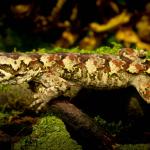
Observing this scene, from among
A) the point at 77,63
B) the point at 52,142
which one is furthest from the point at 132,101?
the point at 52,142

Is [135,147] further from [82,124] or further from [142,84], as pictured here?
[142,84]

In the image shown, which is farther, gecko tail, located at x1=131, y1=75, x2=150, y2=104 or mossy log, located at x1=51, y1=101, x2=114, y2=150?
gecko tail, located at x1=131, y1=75, x2=150, y2=104

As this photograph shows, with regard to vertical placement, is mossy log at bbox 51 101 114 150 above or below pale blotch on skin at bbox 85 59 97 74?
below

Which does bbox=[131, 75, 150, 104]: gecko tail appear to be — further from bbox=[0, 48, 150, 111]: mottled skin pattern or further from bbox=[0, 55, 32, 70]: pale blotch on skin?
bbox=[0, 55, 32, 70]: pale blotch on skin

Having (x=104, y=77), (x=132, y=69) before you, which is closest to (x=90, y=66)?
(x=104, y=77)

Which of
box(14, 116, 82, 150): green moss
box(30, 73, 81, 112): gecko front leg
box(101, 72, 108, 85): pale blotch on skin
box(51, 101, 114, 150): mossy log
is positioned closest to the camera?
box(51, 101, 114, 150): mossy log

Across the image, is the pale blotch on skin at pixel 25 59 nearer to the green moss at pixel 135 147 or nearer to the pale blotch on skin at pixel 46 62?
the pale blotch on skin at pixel 46 62

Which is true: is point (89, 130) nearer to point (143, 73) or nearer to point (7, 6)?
point (143, 73)

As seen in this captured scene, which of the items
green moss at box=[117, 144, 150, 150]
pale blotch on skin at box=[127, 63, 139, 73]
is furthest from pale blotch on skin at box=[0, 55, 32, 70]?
green moss at box=[117, 144, 150, 150]
